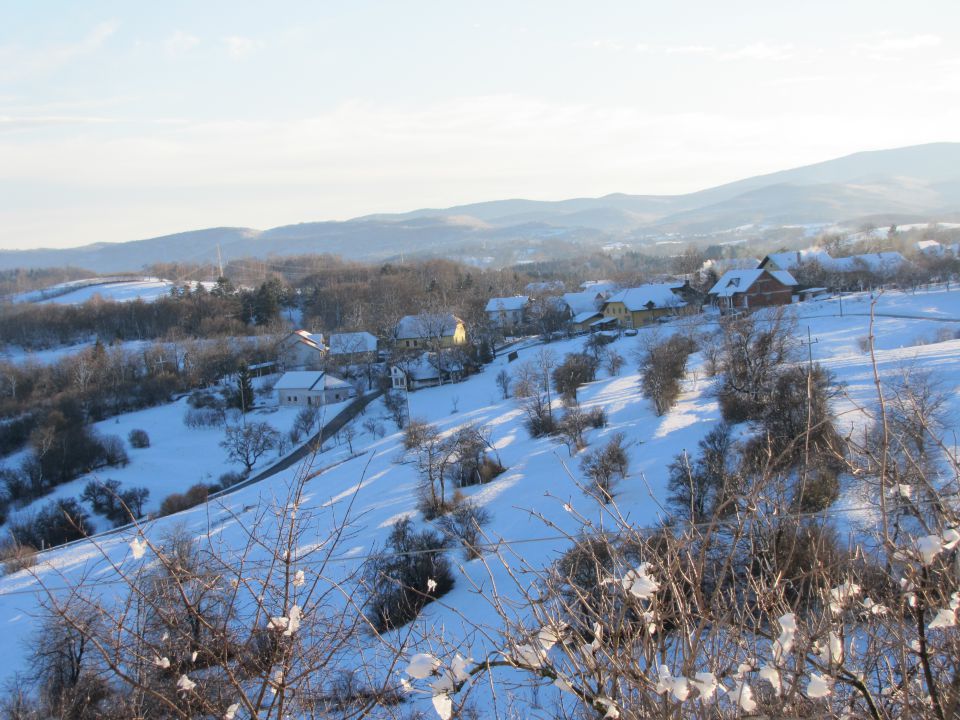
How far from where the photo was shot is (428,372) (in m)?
27.8

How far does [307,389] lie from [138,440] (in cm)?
575

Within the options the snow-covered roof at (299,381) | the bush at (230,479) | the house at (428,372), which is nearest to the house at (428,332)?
the house at (428,372)

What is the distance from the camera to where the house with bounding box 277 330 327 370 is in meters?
31.0

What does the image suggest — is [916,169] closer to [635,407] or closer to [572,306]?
[572,306]

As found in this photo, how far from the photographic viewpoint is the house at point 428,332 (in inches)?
1229

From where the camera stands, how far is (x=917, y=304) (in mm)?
27422

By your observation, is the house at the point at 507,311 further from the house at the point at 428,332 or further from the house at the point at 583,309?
the house at the point at 428,332

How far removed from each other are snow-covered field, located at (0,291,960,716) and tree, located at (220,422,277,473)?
0.59m

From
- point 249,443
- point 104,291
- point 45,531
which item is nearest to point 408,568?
point 45,531

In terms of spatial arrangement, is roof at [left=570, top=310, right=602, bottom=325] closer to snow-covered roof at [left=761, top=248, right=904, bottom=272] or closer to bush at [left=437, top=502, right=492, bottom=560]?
snow-covered roof at [left=761, top=248, right=904, bottom=272]

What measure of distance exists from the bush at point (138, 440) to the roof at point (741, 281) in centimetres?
2352

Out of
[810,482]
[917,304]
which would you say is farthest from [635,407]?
[917,304]

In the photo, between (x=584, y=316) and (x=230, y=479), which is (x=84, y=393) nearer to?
(x=230, y=479)

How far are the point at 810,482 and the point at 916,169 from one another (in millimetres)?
230344
